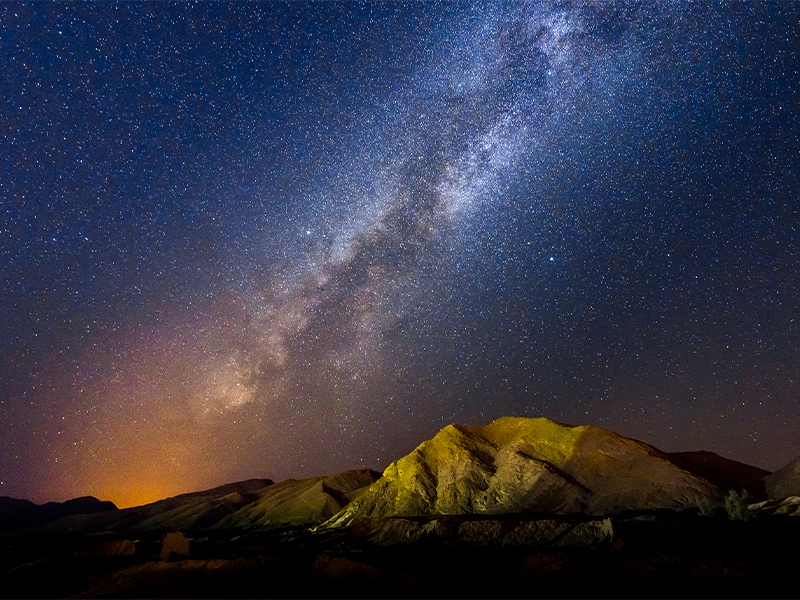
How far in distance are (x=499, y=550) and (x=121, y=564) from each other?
27134mm

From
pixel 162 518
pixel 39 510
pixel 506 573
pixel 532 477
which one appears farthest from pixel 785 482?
pixel 39 510

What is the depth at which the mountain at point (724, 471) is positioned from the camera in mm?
55344

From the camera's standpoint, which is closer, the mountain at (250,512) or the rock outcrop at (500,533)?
the rock outcrop at (500,533)

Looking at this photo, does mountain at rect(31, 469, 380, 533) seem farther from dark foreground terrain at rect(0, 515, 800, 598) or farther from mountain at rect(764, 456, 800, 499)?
mountain at rect(764, 456, 800, 499)

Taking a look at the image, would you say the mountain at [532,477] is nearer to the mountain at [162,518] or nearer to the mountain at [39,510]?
the mountain at [162,518]

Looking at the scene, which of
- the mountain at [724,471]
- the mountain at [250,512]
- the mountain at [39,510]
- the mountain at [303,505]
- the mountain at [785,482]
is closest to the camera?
the mountain at [785,482]

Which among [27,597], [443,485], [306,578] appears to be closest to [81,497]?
[443,485]

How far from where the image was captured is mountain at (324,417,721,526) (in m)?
48.4

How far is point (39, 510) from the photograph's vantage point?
168875mm

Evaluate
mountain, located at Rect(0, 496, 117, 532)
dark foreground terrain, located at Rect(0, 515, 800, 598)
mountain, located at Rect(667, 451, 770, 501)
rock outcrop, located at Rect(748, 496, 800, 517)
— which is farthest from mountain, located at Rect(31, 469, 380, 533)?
rock outcrop, located at Rect(748, 496, 800, 517)

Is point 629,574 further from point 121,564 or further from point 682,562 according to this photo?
point 121,564

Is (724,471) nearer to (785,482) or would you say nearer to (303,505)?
(785,482)

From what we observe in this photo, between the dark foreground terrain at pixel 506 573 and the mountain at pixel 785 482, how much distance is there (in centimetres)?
2385

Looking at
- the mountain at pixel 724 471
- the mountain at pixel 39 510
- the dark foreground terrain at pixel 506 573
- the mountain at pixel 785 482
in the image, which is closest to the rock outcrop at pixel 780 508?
the dark foreground terrain at pixel 506 573
